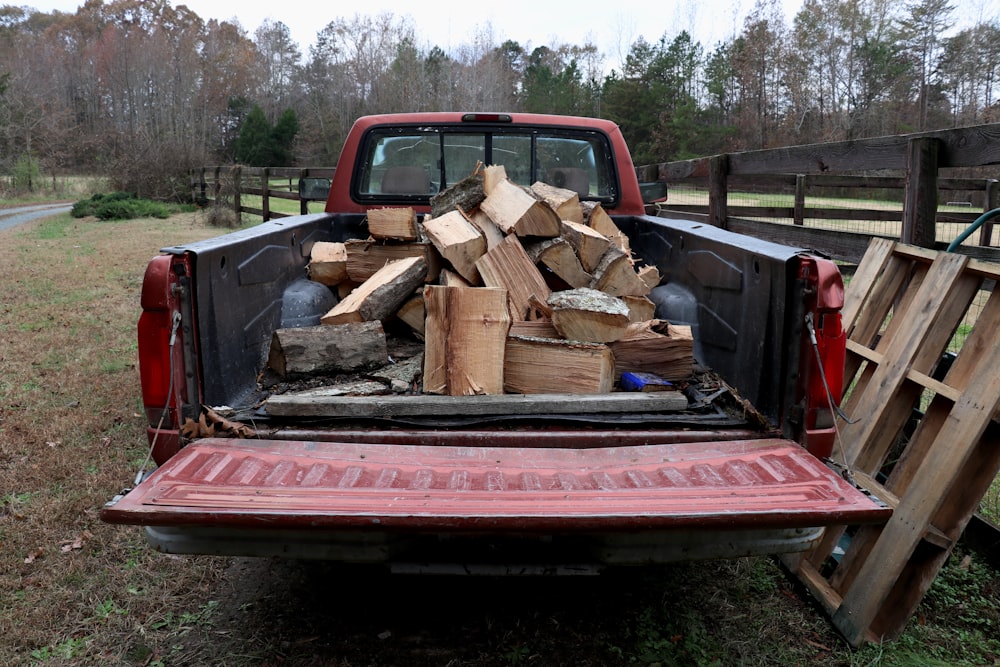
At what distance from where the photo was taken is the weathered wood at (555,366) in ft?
8.45

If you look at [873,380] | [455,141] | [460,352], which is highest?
[455,141]

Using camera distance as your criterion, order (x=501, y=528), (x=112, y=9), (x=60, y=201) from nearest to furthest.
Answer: (x=501, y=528) < (x=60, y=201) < (x=112, y=9)

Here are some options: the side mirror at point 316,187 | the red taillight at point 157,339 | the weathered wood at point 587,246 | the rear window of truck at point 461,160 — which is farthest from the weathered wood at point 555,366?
the side mirror at point 316,187

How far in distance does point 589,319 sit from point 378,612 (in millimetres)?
1338

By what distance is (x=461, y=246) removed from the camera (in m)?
3.17

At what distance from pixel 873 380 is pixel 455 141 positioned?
2.71m

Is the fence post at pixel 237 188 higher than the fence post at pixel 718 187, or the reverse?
the fence post at pixel 718 187

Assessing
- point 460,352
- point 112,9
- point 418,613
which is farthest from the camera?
point 112,9

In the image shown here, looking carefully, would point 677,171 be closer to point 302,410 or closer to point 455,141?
point 455,141

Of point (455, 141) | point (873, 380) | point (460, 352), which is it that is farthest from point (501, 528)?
point (455, 141)

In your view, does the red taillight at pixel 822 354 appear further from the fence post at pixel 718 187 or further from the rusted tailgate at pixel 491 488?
the fence post at pixel 718 187

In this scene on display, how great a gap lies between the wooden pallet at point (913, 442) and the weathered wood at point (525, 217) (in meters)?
1.46

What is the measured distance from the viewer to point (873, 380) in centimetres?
309

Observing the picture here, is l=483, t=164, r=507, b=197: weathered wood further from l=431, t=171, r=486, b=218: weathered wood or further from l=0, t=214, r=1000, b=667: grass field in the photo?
l=0, t=214, r=1000, b=667: grass field
